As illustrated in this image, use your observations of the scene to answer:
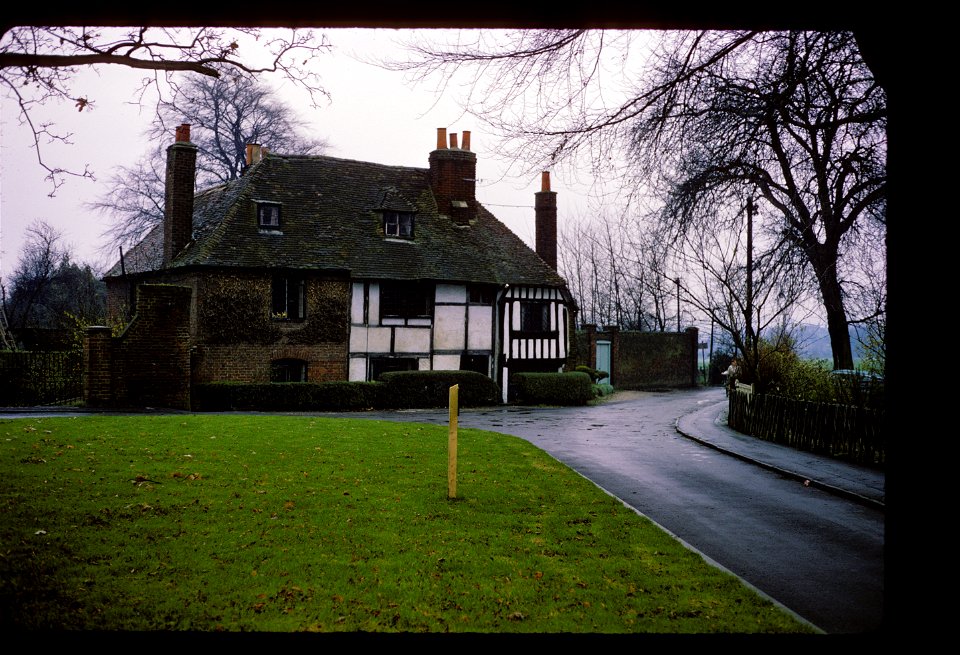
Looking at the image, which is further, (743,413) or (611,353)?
(611,353)

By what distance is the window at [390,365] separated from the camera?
2886 centimetres

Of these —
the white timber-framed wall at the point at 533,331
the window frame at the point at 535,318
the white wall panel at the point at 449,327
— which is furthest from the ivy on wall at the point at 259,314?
the window frame at the point at 535,318

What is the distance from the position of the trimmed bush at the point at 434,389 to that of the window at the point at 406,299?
2716mm

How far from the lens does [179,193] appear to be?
27.9 meters

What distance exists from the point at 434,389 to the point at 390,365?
2.33 meters

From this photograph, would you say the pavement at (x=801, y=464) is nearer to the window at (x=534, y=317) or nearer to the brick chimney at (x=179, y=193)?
the window at (x=534, y=317)

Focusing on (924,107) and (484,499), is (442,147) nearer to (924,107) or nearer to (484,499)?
(484,499)

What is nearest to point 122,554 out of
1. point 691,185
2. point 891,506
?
point 891,506

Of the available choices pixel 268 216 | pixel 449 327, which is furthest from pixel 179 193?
pixel 449 327

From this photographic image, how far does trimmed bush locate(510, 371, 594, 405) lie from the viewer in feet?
99.9

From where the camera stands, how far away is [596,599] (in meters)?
5.96

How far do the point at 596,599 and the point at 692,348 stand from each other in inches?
1706

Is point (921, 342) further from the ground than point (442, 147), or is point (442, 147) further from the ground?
point (442, 147)

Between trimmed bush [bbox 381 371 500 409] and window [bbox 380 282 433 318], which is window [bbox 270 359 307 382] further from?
window [bbox 380 282 433 318]
